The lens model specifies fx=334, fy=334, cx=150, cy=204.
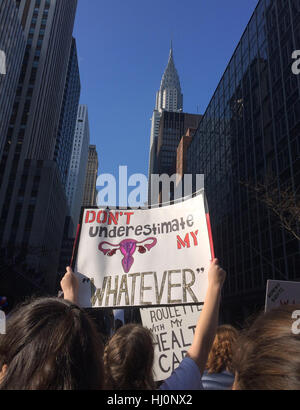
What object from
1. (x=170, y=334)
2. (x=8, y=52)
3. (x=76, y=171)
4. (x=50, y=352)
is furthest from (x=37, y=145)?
(x=76, y=171)

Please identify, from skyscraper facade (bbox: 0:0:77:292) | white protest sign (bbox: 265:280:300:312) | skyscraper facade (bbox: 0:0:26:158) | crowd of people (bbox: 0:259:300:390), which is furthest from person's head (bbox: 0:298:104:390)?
skyscraper facade (bbox: 0:0:77:292)

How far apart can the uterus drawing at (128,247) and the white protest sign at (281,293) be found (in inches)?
67.0

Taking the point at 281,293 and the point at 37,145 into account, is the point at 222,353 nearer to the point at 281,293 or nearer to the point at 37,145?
the point at 281,293

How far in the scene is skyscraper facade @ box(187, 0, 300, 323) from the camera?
981 inches

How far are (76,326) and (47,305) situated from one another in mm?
168

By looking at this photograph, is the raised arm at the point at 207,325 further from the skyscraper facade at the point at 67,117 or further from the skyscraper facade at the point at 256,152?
the skyscraper facade at the point at 67,117

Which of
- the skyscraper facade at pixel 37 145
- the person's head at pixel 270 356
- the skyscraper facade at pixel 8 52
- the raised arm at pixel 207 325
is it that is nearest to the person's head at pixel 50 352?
the person's head at pixel 270 356

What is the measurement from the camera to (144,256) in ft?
12.2

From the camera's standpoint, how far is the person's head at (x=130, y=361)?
221 centimetres

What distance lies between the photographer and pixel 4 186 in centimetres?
7888

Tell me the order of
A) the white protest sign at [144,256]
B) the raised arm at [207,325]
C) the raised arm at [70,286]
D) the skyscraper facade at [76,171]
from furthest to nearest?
the skyscraper facade at [76,171] → the white protest sign at [144,256] → the raised arm at [70,286] → the raised arm at [207,325]

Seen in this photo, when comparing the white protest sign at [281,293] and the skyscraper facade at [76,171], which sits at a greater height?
the skyscraper facade at [76,171]

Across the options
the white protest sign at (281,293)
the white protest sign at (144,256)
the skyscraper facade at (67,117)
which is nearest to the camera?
the white protest sign at (144,256)
